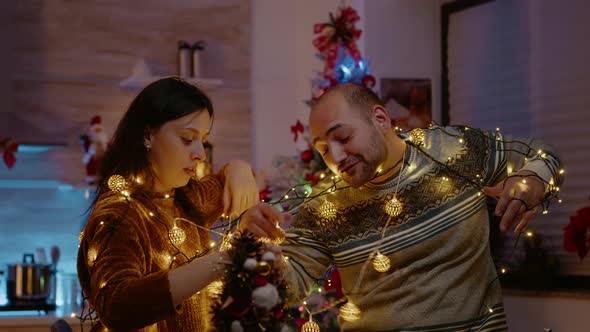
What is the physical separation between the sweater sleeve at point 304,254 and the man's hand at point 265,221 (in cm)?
30

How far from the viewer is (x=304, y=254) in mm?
2080

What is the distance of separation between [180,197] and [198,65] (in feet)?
8.52

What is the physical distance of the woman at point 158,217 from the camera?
1.65m

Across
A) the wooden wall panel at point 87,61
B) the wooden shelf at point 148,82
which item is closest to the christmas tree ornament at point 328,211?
the wooden shelf at point 148,82

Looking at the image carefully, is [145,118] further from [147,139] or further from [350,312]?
[350,312]

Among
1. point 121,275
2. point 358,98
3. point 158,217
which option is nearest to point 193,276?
point 121,275

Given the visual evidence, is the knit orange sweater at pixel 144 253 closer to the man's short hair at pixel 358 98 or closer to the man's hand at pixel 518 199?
the man's short hair at pixel 358 98

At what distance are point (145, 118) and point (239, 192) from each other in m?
0.31

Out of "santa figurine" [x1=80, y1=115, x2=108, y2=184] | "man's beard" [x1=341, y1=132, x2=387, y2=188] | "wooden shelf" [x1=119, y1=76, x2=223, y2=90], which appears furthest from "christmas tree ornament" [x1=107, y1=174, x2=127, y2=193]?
"santa figurine" [x1=80, y1=115, x2=108, y2=184]

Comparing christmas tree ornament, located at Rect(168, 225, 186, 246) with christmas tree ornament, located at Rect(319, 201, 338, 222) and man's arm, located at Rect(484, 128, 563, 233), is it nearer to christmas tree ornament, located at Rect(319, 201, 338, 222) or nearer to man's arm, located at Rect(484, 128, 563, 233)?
christmas tree ornament, located at Rect(319, 201, 338, 222)

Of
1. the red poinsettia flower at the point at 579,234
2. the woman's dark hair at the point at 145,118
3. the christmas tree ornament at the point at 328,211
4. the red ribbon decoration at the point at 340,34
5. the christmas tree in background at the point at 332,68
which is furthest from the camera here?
the red ribbon decoration at the point at 340,34

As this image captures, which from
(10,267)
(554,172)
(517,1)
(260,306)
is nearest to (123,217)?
(260,306)

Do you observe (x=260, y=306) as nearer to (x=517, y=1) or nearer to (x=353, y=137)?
(x=353, y=137)

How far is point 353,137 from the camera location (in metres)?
2.05
